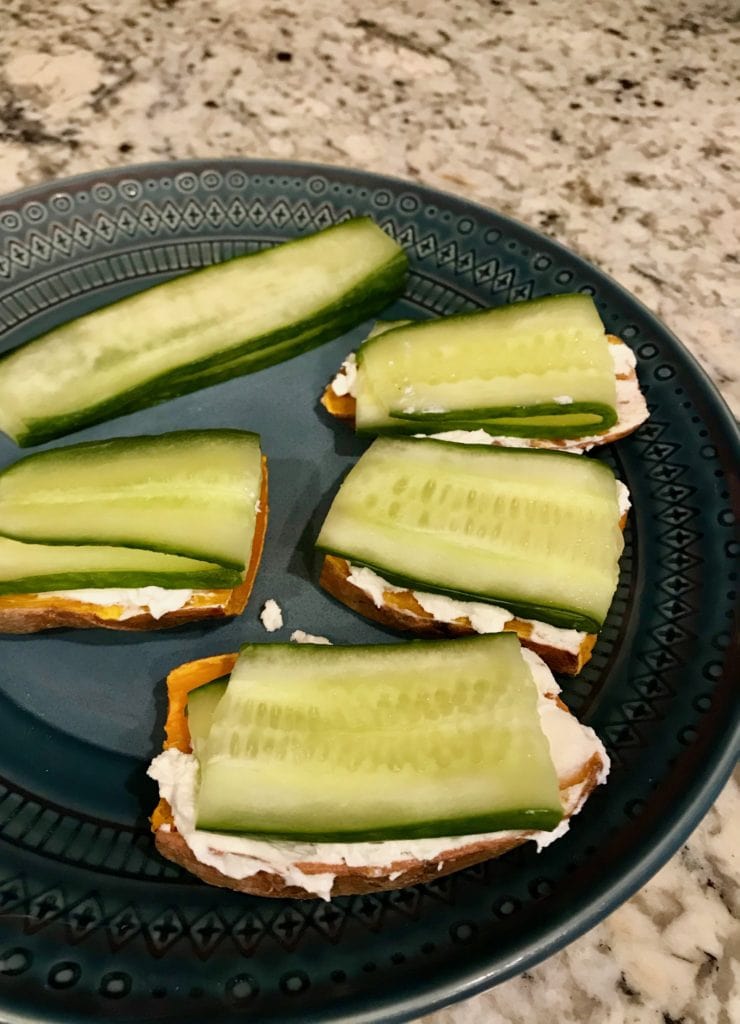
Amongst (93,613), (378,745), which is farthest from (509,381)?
(93,613)

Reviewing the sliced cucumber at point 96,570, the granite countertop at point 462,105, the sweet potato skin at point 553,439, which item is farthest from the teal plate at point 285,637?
the granite countertop at point 462,105

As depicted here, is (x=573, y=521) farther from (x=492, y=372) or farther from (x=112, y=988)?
(x=112, y=988)

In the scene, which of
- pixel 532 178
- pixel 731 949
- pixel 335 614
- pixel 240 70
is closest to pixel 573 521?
pixel 335 614

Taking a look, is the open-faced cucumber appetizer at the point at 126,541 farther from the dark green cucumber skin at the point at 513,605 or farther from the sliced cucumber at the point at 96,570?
the dark green cucumber skin at the point at 513,605

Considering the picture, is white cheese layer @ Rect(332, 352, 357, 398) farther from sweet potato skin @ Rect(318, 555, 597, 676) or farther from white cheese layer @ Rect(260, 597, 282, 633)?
white cheese layer @ Rect(260, 597, 282, 633)

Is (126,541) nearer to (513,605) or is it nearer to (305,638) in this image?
(305,638)
